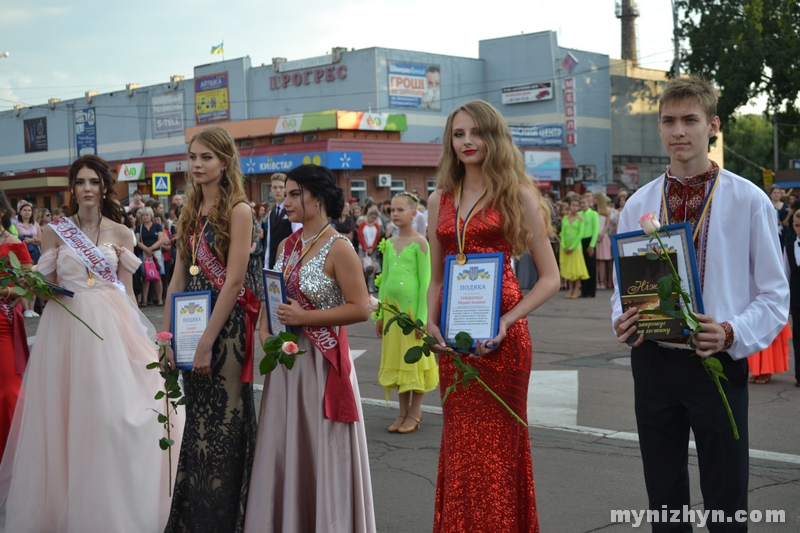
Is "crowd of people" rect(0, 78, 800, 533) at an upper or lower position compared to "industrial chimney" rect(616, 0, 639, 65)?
lower

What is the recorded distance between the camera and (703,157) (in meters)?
3.49

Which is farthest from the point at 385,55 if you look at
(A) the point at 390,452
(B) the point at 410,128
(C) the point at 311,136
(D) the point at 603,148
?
(A) the point at 390,452

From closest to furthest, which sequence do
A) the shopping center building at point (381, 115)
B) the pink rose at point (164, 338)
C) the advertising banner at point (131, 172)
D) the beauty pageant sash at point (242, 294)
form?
the pink rose at point (164, 338) → the beauty pageant sash at point (242, 294) → the shopping center building at point (381, 115) → the advertising banner at point (131, 172)

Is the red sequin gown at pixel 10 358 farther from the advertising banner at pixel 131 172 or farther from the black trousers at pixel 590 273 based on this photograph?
the advertising banner at pixel 131 172

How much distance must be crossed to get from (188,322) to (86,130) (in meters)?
67.1

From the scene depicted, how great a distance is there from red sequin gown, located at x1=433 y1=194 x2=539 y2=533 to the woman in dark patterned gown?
1.11 meters

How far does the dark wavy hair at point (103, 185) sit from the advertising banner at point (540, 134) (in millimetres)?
45867

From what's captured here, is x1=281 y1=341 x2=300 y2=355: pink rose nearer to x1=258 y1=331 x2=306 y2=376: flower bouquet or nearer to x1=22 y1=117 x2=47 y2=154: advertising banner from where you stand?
x1=258 y1=331 x2=306 y2=376: flower bouquet


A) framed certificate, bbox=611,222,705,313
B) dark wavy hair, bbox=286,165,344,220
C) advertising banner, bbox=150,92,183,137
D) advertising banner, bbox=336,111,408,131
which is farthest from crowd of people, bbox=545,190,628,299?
advertising banner, bbox=150,92,183,137

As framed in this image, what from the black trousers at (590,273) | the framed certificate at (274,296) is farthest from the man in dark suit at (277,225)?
the black trousers at (590,273)

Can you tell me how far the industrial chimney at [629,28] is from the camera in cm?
6819

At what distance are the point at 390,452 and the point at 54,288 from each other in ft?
9.09

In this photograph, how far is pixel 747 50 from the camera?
44.7m

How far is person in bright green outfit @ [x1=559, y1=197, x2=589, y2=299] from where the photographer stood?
18859 millimetres
